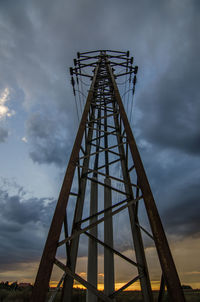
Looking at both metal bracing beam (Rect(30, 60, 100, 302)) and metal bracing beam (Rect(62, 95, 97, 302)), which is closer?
metal bracing beam (Rect(30, 60, 100, 302))

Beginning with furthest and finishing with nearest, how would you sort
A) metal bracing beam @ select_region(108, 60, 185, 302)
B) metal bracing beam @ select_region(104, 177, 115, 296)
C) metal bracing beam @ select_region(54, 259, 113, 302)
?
metal bracing beam @ select_region(104, 177, 115, 296), metal bracing beam @ select_region(54, 259, 113, 302), metal bracing beam @ select_region(108, 60, 185, 302)

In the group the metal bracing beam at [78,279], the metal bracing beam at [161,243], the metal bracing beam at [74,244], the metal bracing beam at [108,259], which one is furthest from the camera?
the metal bracing beam at [108,259]

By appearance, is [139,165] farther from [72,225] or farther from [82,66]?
[82,66]

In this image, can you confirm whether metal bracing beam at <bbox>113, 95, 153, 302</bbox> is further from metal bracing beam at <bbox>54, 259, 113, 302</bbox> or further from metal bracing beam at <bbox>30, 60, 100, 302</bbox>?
metal bracing beam at <bbox>30, 60, 100, 302</bbox>

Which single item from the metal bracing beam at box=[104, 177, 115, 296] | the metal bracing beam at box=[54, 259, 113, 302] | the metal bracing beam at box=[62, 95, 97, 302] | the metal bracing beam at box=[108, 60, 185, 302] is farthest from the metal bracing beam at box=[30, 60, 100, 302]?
the metal bracing beam at box=[108, 60, 185, 302]

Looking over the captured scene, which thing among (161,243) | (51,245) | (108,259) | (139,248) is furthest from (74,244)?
(161,243)

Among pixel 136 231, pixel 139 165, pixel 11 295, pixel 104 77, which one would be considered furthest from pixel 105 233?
pixel 11 295

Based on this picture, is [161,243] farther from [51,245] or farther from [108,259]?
[108,259]

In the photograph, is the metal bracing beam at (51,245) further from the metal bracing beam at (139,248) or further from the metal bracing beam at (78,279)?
the metal bracing beam at (139,248)

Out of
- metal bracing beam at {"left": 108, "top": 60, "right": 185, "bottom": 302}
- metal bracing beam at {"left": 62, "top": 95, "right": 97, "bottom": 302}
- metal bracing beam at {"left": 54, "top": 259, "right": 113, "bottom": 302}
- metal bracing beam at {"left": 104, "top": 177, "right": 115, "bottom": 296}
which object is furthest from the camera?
metal bracing beam at {"left": 104, "top": 177, "right": 115, "bottom": 296}

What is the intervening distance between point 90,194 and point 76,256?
216 centimetres

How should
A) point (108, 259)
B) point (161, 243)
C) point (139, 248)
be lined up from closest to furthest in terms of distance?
point (161, 243) < point (139, 248) < point (108, 259)

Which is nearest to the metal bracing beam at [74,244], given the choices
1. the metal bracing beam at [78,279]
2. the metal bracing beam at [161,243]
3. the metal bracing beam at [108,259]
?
the metal bracing beam at [108,259]

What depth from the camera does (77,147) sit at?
15.0 feet
